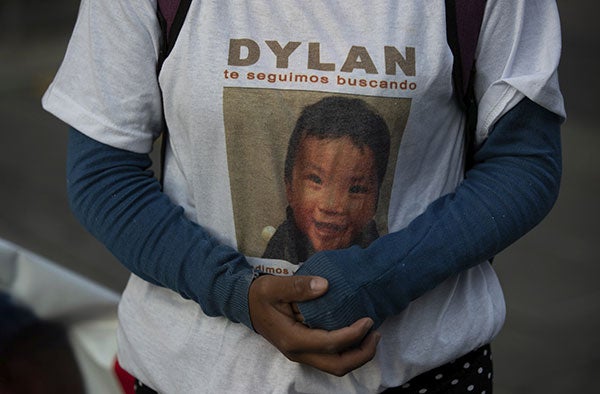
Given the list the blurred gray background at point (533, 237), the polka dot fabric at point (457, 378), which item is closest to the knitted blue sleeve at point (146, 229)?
the polka dot fabric at point (457, 378)

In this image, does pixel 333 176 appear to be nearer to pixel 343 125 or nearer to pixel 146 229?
pixel 343 125

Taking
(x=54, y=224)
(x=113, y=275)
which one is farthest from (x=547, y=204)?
(x=54, y=224)

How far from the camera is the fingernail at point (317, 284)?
1.68 m

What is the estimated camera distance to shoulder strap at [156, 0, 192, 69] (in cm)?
177

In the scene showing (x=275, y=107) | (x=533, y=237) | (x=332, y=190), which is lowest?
(x=533, y=237)

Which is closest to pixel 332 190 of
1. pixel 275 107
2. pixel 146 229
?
pixel 275 107

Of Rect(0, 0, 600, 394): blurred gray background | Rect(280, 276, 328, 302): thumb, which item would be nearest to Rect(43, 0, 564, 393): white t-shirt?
Rect(280, 276, 328, 302): thumb

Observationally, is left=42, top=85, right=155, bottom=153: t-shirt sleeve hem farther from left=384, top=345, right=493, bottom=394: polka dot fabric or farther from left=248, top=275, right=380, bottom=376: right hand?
left=384, top=345, right=493, bottom=394: polka dot fabric

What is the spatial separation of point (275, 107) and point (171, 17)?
0.24m

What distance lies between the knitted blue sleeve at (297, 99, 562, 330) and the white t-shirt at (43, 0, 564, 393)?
0.05 metres

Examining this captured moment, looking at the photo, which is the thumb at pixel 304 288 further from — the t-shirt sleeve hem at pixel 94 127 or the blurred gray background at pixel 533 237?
the blurred gray background at pixel 533 237

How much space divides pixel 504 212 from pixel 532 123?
0.54ft

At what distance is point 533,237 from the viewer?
5.71m

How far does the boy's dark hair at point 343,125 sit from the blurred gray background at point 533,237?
2.79 metres
